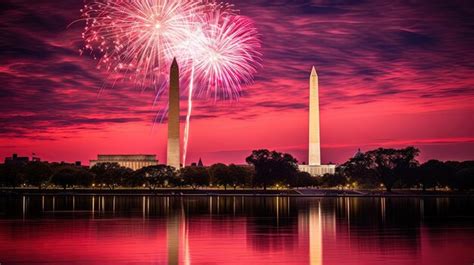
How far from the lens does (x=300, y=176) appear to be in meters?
175

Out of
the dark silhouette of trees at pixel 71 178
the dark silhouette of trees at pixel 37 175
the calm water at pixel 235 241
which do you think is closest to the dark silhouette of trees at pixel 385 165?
the dark silhouette of trees at pixel 71 178

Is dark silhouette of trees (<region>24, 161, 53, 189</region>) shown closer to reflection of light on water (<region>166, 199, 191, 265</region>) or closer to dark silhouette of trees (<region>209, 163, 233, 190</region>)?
dark silhouette of trees (<region>209, 163, 233, 190</region>)

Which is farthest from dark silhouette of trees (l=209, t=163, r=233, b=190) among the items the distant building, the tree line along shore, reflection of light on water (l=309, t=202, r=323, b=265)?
reflection of light on water (l=309, t=202, r=323, b=265)

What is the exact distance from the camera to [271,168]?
160 meters

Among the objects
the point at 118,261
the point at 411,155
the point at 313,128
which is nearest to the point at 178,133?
the point at 313,128

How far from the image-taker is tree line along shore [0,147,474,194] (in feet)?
489

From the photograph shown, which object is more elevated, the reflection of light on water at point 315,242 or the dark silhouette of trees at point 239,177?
the dark silhouette of trees at point 239,177

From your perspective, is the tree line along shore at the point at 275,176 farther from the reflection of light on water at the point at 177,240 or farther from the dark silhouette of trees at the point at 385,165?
the reflection of light on water at the point at 177,240

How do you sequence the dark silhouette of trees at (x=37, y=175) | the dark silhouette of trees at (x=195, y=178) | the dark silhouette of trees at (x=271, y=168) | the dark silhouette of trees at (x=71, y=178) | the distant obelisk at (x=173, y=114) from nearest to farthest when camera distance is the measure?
1. the distant obelisk at (x=173, y=114)
2. the dark silhouette of trees at (x=271, y=168)
3. the dark silhouette of trees at (x=195, y=178)
4. the dark silhouette of trees at (x=71, y=178)
5. the dark silhouette of trees at (x=37, y=175)

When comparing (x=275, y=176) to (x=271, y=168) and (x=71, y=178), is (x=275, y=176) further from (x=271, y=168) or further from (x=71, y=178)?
(x=71, y=178)

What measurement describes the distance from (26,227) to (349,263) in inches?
1005

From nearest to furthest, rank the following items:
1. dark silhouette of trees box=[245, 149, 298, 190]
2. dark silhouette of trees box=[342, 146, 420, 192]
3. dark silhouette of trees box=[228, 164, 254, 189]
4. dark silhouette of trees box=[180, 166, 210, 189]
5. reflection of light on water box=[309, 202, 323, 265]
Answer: reflection of light on water box=[309, 202, 323, 265], dark silhouette of trees box=[342, 146, 420, 192], dark silhouette of trees box=[245, 149, 298, 190], dark silhouette of trees box=[228, 164, 254, 189], dark silhouette of trees box=[180, 166, 210, 189]

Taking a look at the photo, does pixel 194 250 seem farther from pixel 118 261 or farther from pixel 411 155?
pixel 411 155

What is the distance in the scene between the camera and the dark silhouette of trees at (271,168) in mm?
158625
